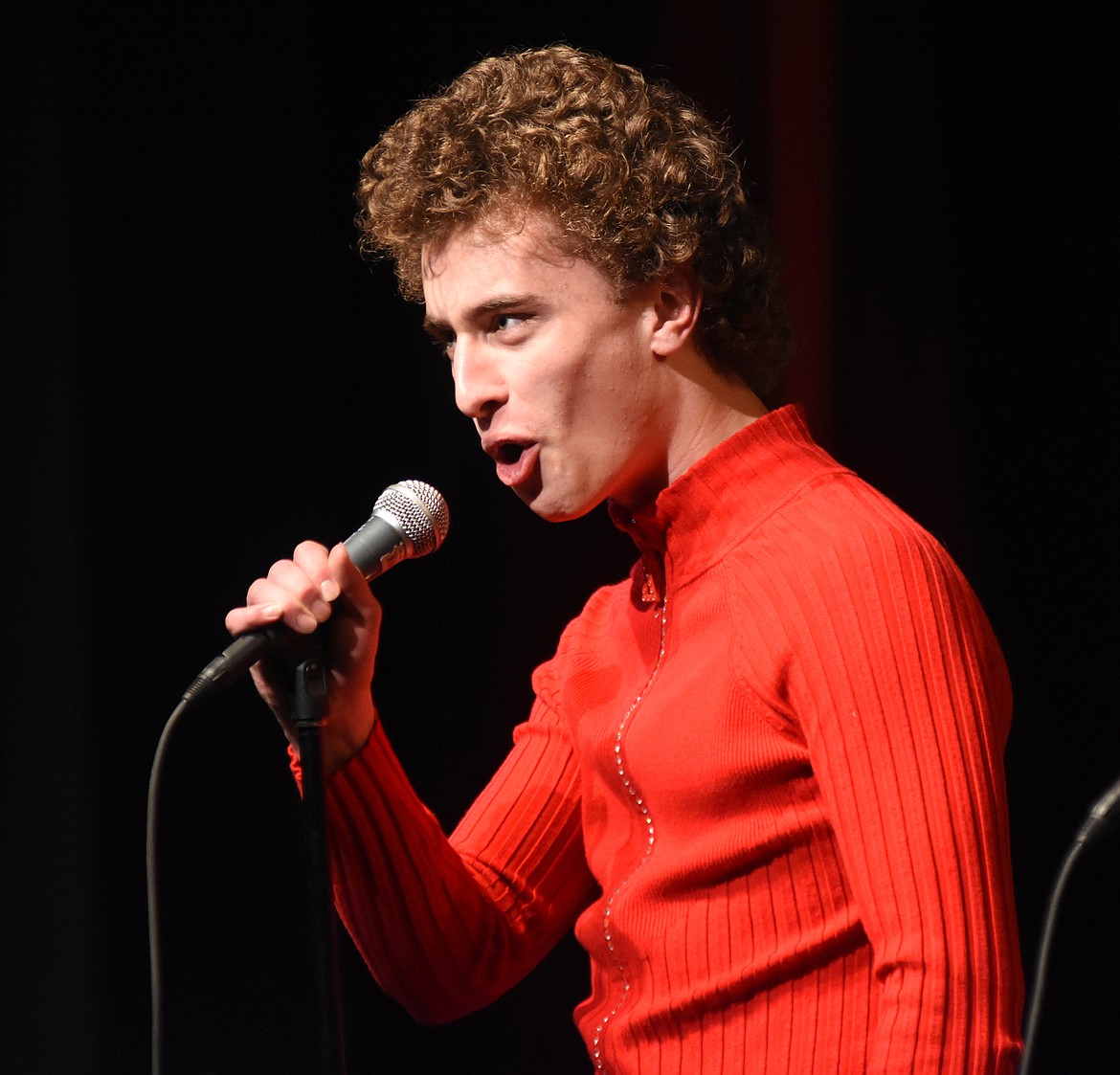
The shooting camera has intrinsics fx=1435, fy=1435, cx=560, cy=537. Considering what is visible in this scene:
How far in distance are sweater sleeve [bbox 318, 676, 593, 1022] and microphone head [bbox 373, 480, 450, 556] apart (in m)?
0.26

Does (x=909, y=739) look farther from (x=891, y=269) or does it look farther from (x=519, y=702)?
(x=519, y=702)

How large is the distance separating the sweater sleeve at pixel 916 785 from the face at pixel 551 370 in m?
0.28

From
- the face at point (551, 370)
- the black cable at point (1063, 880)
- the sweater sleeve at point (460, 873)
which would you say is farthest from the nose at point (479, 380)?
the black cable at point (1063, 880)

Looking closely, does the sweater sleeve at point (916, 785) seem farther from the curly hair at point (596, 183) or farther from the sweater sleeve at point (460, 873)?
the sweater sleeve at point (460, 873)

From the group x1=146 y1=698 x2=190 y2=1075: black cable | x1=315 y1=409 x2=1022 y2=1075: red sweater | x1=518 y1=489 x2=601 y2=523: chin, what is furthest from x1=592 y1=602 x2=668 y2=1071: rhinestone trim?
x1=146 y1=698 x2=190 y2=1075: black cable

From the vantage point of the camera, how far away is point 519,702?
228cm

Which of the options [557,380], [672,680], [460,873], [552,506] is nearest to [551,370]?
[557,380]

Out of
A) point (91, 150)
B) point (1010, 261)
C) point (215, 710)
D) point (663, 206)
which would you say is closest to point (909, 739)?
point (663, 206)

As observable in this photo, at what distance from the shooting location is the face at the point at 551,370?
4.59 ft

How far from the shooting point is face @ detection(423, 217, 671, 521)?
140 centimetres

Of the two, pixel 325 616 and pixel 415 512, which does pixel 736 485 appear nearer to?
pixel 415 512

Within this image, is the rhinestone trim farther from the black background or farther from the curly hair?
the black background

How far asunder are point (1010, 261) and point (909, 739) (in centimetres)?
96

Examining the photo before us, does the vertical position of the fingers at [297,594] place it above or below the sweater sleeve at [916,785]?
above
